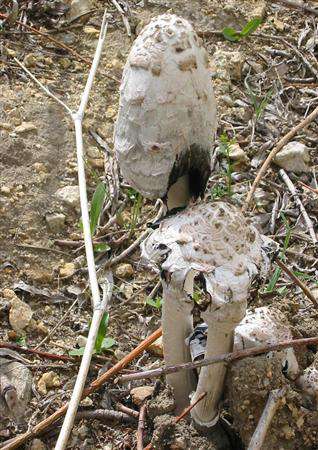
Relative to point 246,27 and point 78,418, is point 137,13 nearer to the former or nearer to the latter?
point 246,27

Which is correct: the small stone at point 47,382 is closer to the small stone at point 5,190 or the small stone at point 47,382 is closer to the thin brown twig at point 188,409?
the thin brown twig at point 188,409

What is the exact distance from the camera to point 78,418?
2551 mm

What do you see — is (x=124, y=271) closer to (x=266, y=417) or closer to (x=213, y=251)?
(x=266, y=417)

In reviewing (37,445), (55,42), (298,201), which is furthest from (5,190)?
(298,201)

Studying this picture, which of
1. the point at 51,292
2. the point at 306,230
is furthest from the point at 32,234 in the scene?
the point at 306,230

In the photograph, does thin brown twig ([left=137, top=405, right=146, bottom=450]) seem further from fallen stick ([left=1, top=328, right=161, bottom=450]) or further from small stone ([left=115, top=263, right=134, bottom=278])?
small stone ([left=115, top=263, right=134, bottom=278])

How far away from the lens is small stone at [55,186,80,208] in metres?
3.22

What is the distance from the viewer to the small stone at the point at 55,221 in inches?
124

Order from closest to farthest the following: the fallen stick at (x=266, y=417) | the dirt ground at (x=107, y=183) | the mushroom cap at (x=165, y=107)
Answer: the mushroom cap at (x=165, y=107) → the fallen stick at (x=266, y=417) → the dirt ground at (x=107, y=183)

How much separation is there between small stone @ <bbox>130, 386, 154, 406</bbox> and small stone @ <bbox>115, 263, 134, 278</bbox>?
23.3 inches

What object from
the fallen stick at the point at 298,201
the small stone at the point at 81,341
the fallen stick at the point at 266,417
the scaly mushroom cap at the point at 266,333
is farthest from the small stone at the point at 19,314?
the fallen stick at the point at 298,201

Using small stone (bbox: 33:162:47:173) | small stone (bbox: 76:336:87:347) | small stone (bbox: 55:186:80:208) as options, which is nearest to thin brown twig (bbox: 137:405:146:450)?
small stone (bbox: 76:336:87:347)

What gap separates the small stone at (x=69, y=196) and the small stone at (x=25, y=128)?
34cm

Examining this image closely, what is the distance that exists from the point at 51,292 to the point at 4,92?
42.1 inches
